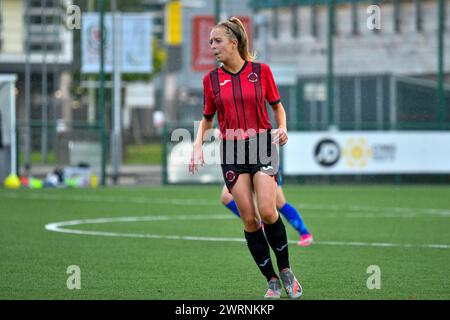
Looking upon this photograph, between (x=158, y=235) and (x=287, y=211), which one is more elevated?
(x=287, y=211)

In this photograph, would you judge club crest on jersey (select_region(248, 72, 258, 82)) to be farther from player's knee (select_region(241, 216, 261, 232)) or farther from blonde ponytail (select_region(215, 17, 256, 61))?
player's knee (select_region(241, 216, 261, 232))

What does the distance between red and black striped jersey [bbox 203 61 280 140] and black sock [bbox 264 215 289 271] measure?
2.50 feet

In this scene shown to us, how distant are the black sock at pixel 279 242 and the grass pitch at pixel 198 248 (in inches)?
14.4

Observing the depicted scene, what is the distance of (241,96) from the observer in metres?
8.65

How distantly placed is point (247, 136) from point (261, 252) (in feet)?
3.08

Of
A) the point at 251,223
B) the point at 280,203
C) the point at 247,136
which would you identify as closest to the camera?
the point at 247,136

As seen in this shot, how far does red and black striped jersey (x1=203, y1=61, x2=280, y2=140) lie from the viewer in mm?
8656

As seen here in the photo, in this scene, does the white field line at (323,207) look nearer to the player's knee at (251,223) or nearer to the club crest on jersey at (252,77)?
the player's knee at (251,223)

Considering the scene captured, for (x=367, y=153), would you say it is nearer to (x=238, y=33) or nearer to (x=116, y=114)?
(x=116, y=114)

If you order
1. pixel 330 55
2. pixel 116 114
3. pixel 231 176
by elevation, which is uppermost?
pixel 330 55

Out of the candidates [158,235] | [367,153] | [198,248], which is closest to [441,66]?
[367,153]

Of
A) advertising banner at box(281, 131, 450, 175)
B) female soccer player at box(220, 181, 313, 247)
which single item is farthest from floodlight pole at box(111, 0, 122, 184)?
female soccer player at box(220, 181, 313, 247)

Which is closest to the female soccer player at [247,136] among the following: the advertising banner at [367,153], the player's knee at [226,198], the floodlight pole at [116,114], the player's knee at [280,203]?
the player's knee at [226,198]

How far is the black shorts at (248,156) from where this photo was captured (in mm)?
8688
